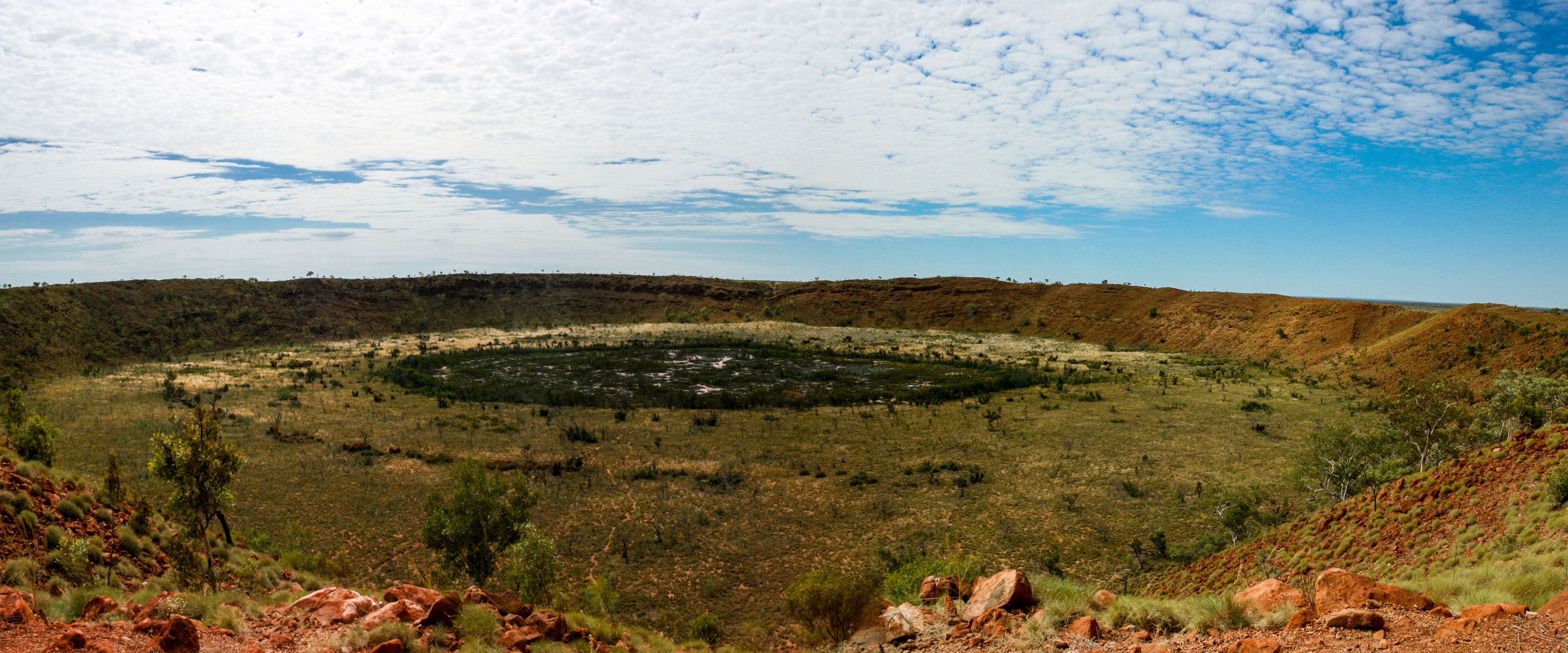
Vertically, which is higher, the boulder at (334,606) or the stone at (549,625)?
the boulder at (334,606)

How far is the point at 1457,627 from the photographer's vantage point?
5.73 meters

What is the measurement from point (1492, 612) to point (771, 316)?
82.4 metres

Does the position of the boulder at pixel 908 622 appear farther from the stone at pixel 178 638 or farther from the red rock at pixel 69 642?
the red rock at pixel 69 642

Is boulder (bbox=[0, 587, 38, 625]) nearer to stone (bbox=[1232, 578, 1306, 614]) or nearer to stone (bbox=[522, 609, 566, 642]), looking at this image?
stone (bbox=[522, 609, 566, 642])

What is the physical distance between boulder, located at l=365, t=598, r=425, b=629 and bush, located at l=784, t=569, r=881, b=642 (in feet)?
18.9

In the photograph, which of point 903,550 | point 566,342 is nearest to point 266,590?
point 903,550

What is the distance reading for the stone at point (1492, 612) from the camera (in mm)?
5746

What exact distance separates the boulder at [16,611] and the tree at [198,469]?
4.86 m

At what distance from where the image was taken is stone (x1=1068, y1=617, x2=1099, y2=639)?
7.90m

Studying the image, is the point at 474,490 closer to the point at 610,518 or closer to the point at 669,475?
the point at 610,518

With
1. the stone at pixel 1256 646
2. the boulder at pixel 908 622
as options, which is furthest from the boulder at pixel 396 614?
the stone at pixel 1256 646

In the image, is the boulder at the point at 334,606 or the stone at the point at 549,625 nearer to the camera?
the boulder at the point at 334,606

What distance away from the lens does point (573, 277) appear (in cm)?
10062

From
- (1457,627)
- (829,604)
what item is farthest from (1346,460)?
(829,604)
